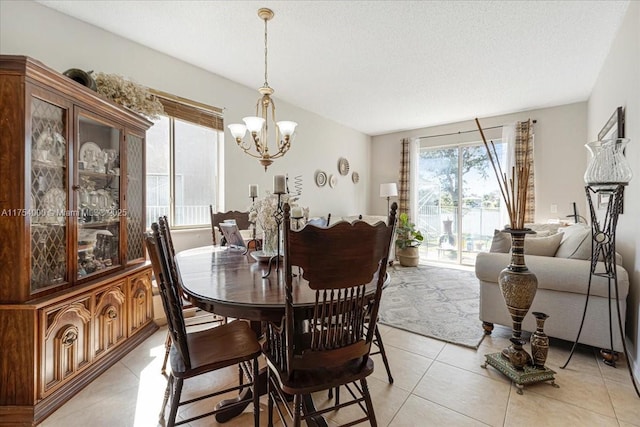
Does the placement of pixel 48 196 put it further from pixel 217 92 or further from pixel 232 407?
pixel 217 92

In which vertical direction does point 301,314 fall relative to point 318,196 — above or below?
below

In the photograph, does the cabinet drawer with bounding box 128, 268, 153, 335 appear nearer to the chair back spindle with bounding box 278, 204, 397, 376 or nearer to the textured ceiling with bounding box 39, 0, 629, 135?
the chair back spindle with bounding box 278, 204, 397, 376

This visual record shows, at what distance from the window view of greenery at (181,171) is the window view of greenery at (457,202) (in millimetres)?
4234

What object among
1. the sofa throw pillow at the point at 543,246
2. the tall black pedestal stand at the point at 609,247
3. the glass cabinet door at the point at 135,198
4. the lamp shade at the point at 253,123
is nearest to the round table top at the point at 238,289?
the glass cabinet door at the point at 135,198

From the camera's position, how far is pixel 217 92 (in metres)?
3.42

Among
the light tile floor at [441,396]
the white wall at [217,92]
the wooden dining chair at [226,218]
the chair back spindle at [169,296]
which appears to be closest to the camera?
the chair back spindle at [169,296]

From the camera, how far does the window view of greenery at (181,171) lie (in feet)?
9.98

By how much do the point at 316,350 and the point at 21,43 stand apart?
9.68ft

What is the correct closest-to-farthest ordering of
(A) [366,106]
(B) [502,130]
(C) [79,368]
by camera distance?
(C) [79,368]
(A) [366,106]
(B) [502,130]

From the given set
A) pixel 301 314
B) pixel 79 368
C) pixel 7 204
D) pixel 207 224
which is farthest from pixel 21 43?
pixel 301 314

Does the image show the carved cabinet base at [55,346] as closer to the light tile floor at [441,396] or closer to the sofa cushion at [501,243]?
the light tile floor at [441,396]

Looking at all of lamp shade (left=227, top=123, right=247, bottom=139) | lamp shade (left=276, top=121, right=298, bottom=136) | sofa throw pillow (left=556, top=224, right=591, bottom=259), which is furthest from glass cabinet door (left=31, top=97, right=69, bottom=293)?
sofa throw pillow (left=556, top=224, right=591, bottom=259)

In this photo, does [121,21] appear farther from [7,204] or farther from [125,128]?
[7,204]

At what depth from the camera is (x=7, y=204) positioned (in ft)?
4.99
